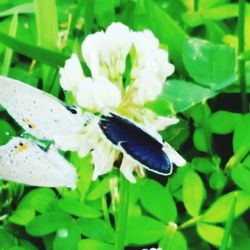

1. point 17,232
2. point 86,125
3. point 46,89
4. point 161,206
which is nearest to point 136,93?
point 86,125

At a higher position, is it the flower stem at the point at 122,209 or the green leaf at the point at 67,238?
the flower stem at the point at 122,209

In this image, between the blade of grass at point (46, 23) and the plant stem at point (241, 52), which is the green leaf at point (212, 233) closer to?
the plant stem at point (241, 52)

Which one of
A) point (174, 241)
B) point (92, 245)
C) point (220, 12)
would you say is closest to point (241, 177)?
point (174, 241)

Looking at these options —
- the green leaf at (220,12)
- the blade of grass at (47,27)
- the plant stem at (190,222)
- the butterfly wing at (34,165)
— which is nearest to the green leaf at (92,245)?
the plant stem at (190,222)

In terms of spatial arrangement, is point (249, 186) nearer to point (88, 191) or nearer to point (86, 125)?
point (88, 191)

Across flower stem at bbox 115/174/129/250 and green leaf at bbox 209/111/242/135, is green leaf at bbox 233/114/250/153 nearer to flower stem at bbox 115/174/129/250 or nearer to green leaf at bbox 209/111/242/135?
green leaf at bbox 209/111/242/135

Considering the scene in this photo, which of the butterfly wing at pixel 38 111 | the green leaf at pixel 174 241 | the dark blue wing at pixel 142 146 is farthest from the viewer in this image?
the green leaf at pixel 174 241

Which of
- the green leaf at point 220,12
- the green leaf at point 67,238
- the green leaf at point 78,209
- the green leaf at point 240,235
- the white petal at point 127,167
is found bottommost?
the green leaf at point 240,235

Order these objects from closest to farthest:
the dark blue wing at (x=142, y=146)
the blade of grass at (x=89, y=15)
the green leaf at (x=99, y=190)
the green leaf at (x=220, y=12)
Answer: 1. the dark blue wing at (x=142, y=146)
2. the green leaf at (x=99, y=190)
3. the blade of grass at (x=89, y=15)
4. the green leaf at (x=220, y=12)
